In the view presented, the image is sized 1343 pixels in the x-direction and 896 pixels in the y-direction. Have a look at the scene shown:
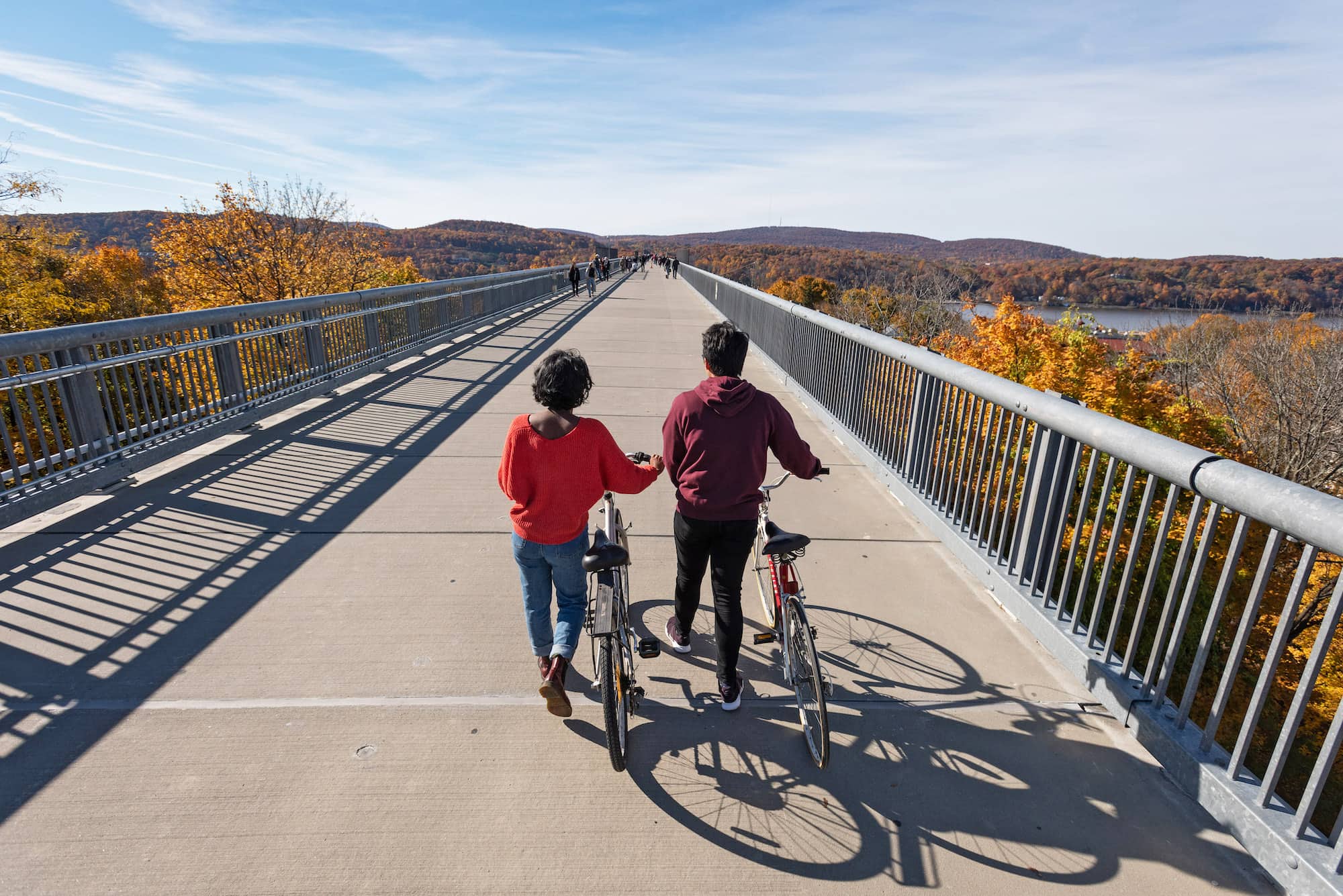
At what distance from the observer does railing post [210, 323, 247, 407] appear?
6422 millimetres

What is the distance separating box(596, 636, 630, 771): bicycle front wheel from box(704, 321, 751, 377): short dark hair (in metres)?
1.11

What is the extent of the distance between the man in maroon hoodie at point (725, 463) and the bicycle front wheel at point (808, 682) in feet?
0.71

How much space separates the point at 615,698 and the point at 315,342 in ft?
23.6

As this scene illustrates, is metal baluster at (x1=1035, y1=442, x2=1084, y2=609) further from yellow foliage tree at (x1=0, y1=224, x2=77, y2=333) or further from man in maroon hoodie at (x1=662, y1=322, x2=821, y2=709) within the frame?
yellow foliage tree at (x1=0, y1=224, x2=77, y2=333)

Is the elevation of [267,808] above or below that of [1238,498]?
below

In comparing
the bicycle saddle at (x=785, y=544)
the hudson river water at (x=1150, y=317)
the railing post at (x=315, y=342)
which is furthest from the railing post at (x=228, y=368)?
the hudson river water at (x=1150, y=317)

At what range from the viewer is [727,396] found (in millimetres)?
2703

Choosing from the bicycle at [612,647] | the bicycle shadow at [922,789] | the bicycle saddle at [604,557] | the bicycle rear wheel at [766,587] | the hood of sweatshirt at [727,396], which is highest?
the hood of sweatshirt at [727,396]

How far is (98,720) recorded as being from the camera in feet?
8.96

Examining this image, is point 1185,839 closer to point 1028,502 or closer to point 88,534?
point 1028,502

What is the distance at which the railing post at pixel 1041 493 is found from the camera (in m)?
3.41

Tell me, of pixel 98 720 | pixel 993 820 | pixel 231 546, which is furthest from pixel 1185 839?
pixel 231 546

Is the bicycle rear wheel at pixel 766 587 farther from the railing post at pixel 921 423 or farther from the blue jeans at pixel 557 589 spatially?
the railing post at pixel 921 423

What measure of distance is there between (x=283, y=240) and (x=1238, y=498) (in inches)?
1871
